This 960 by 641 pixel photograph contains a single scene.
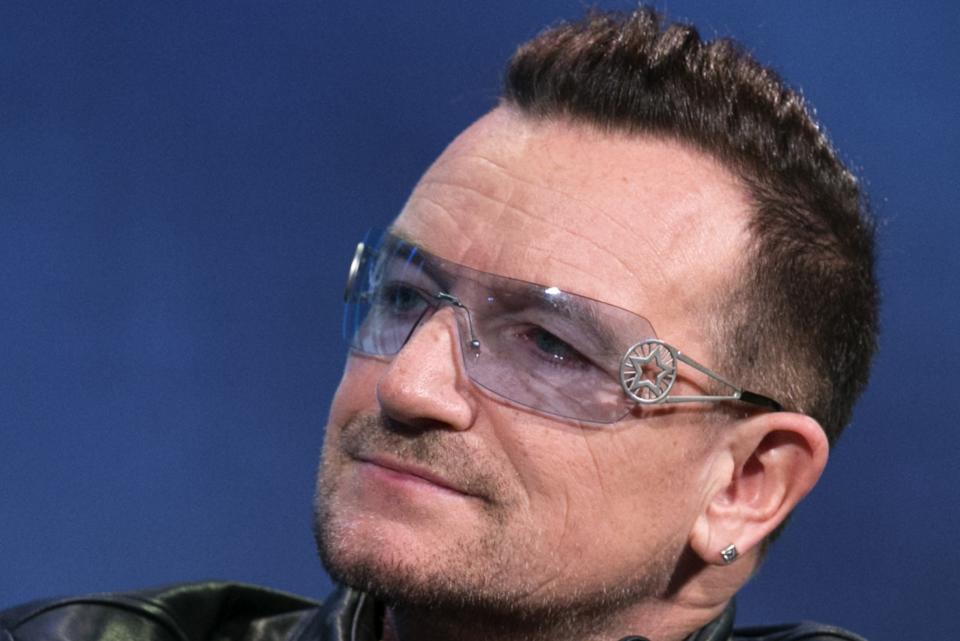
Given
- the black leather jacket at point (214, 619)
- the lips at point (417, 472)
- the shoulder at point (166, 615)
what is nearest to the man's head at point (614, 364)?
the lips at point (417, 472)

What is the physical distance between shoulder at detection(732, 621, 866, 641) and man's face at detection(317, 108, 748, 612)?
515 millimetres

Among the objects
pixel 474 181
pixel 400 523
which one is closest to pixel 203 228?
pixel 474 181

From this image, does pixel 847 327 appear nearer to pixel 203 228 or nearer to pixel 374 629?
pixel 374 629

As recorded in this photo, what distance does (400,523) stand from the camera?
6.08 ft

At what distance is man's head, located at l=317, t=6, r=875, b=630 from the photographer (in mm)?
1865

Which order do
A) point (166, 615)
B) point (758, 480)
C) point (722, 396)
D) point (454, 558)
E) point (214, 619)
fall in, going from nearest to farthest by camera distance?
1. point (454, 558)
2. point (722, 396)
3. point (758, 480)
4. point (166, 615)
5. point (214, 619)

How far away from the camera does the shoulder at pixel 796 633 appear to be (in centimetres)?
242

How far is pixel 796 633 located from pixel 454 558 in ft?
2.89

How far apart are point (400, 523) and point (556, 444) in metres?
0.24

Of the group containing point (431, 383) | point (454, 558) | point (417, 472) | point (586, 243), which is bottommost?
point (454, 558)

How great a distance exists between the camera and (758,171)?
2070 mm

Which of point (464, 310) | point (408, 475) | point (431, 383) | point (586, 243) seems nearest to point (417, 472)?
point (408, 475)

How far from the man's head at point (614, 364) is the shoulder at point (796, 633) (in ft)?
1.01

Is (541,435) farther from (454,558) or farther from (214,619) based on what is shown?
(214,619)
